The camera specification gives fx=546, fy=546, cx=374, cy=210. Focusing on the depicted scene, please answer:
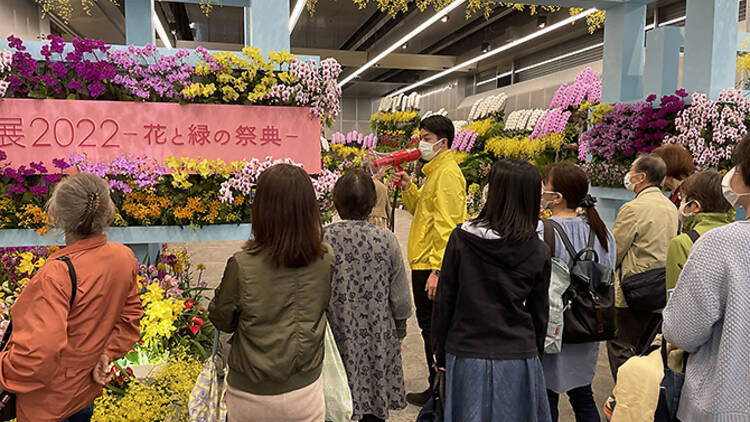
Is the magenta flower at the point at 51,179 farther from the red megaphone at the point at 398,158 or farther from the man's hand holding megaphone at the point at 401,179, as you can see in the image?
the man's hand holding megaphone at the point at 401,179

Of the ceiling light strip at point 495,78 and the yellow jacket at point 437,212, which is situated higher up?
the ceiling light strip at point 495,78

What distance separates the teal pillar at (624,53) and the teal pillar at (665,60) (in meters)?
0.20

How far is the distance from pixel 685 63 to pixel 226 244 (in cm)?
717

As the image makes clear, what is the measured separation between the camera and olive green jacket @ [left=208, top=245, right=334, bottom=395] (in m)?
1.66

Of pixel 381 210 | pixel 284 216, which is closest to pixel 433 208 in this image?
pixel 284 216

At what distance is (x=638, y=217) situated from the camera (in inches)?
106

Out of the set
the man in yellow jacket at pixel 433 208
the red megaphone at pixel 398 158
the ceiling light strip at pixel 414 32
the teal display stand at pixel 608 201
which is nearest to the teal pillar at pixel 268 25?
the red megaphone at pixel 398 158

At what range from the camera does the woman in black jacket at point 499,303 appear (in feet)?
6.03

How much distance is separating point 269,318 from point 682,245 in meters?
1.62

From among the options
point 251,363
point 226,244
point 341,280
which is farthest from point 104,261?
point 226,244

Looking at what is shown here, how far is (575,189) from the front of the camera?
2.33 meters

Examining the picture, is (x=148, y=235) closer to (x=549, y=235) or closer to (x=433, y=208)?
(x=433, y=208)

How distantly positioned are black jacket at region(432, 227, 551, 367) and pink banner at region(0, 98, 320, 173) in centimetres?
170

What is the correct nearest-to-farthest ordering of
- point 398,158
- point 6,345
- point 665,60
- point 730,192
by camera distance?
point 730,192, point 6,345, point 398,158, point 665,60
